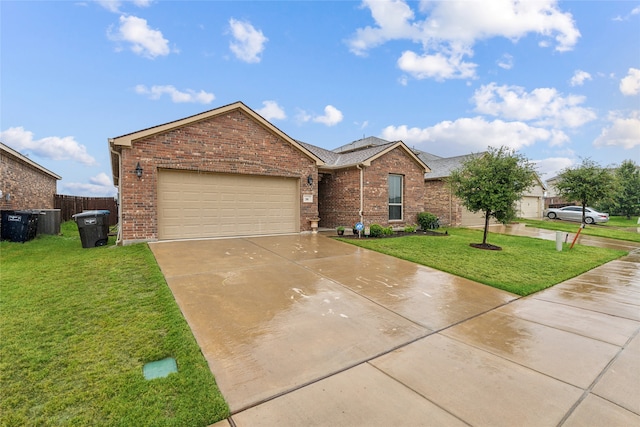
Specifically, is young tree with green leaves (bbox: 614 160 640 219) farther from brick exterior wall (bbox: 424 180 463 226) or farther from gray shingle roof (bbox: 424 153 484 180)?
brick exterior wall (bbox: 424 180 463 226)

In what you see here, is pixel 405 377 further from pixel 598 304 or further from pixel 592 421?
pixel 598 304

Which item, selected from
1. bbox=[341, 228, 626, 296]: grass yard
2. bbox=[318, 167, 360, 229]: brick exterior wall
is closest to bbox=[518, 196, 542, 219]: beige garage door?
bbox=[341, 228, 626, 296]: grass yard

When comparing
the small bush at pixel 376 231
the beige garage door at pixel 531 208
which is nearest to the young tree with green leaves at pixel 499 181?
the small bush at pixel 376 231

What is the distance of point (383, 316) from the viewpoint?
13.0ft

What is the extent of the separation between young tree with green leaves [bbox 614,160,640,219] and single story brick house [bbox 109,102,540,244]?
26.2 metres

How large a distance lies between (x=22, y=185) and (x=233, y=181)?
11040 mm

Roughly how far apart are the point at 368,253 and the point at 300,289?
151 inches

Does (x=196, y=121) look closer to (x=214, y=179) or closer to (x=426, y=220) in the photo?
(x=214, y=179)

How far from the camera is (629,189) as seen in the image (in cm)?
2605

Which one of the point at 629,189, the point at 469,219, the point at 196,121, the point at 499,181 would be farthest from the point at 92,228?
the point at 629,189

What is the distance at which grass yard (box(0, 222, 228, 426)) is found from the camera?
2.01 m

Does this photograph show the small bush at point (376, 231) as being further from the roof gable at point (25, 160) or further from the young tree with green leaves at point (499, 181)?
the roof gable at point (25, 160)

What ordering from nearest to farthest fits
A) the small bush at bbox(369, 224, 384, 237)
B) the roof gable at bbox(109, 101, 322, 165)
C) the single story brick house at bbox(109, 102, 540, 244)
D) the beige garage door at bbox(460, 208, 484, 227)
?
the roof gable at bbox(109, 101, 322, 165), the single story brick house at bbox(109, 102, 540, 244), the small bush at bbox(369, 224, 384, 237), the beige garage door at bbox(460, 208, 484, 227)

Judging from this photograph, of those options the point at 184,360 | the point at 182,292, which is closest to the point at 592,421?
the point at 184,360
